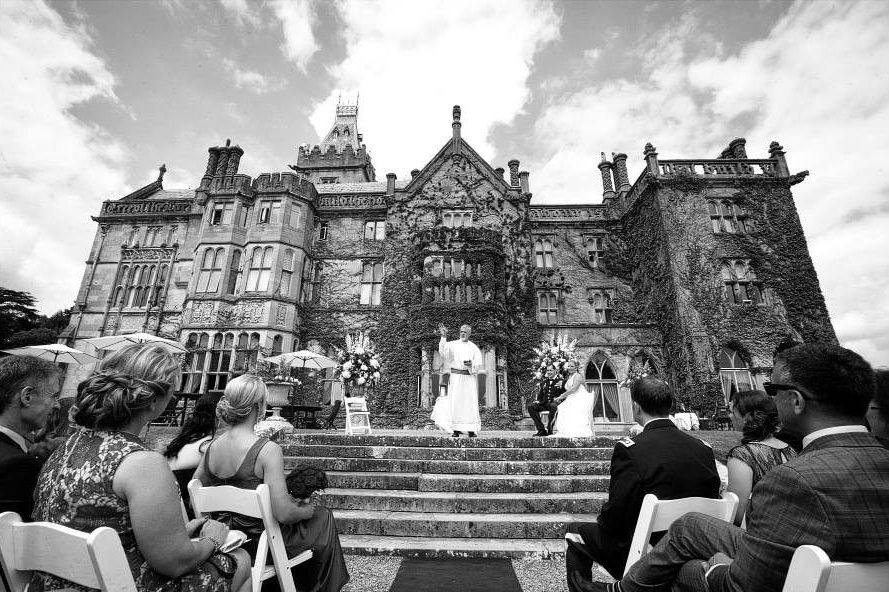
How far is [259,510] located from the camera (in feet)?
9.02

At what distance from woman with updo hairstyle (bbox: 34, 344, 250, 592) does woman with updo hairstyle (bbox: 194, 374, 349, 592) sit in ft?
2.59

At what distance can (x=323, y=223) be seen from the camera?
23.0 meters

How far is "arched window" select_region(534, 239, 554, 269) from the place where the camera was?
2275 cm

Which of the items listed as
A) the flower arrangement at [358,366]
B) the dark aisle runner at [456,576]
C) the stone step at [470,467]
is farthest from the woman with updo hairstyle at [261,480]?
the flower arrangement at [358,366]

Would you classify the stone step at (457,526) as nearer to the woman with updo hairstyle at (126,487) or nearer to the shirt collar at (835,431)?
the woman with updo hairstyle at (126,487)

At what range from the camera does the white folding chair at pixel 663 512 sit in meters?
2.48

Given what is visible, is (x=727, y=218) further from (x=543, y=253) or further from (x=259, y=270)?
(x=259, y=270)

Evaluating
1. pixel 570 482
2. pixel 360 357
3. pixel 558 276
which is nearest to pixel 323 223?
pixel 360 357

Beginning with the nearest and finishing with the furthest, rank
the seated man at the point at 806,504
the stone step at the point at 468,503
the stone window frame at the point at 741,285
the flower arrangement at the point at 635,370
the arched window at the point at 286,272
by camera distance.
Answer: the seated man at the point at 806,504 < the stone step at the point at 468,503 < the stone window frame at the point at 741,285 < the flower arrangement at the point at 635,370 < the arched window at the point at 286,272

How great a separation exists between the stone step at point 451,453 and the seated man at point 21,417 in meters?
5.27

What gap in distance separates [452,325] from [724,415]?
37.7 feet

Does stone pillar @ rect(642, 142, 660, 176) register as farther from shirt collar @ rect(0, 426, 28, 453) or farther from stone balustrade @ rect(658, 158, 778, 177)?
shirt collar @ rect(0, 426, 28, 453)

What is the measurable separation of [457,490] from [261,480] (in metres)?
4.10

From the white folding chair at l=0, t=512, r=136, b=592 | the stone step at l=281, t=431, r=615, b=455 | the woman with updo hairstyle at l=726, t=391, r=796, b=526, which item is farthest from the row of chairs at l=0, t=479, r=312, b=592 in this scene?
the stone step at l=281, t=431, r=615, b=455
